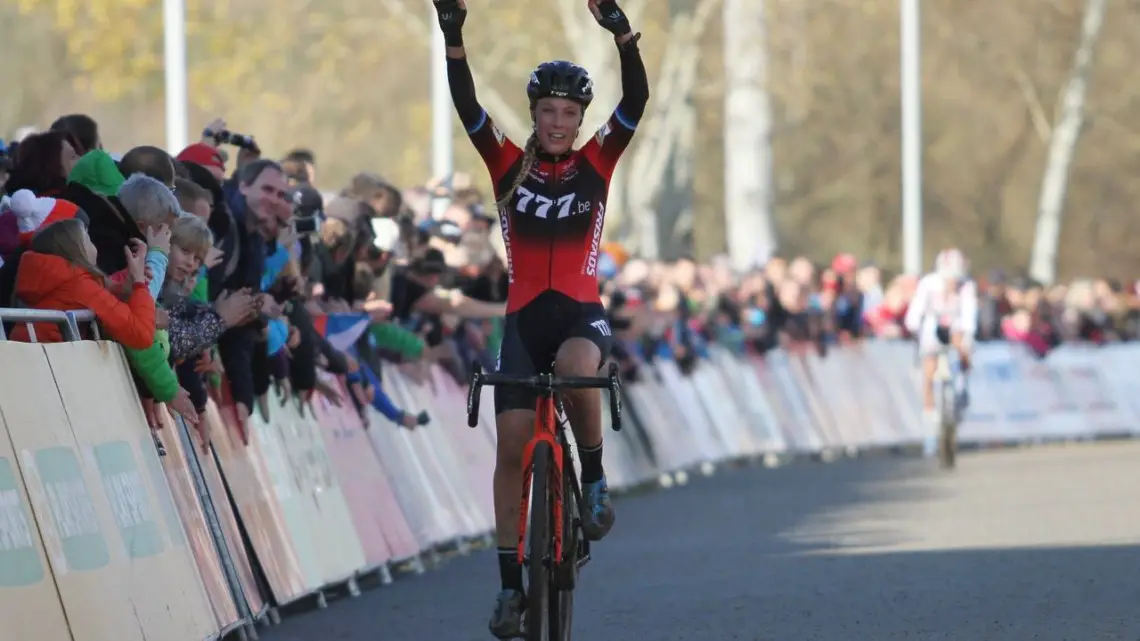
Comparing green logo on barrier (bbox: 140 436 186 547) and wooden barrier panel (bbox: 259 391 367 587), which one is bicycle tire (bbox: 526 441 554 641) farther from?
wooden barrier panel (bbox: 259 391 367 587)

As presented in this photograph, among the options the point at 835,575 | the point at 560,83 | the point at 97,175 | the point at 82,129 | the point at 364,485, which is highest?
the point at 560,83

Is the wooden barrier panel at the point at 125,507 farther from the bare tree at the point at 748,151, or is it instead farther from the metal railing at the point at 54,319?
the bare tree at the point at 748,151

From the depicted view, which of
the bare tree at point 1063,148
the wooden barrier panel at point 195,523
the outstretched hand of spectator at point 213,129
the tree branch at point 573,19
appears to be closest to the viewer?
the wooden barrier panel at point 195,523

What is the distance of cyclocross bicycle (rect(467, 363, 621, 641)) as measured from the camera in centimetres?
978

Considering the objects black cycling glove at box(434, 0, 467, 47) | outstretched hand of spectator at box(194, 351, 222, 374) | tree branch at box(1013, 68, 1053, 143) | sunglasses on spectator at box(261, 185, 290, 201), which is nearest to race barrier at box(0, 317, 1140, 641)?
outstretched hand of spectator at box(194, 351, 222, 374)

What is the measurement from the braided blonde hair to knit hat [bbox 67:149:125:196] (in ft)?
6.77

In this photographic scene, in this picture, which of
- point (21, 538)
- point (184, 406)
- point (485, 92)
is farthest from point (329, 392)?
point (485, 92)

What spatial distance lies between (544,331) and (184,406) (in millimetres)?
1839

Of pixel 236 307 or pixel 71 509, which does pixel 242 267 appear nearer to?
pixel 236 307

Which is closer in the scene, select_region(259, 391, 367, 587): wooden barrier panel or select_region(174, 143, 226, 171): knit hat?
select_region(259, 391, 367, 587): wooden barrier panel

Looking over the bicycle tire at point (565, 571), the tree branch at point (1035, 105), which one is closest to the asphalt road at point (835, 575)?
the bicycle tire at point (565, 571)

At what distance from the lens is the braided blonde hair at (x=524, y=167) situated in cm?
1040

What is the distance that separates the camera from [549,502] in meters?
9.99

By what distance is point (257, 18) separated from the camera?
56.0 meters
